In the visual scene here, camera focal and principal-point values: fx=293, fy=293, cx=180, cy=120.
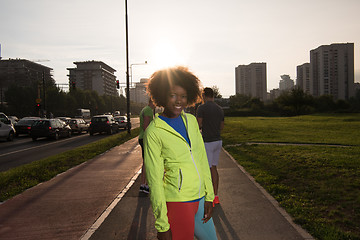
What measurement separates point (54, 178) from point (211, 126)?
522 cm

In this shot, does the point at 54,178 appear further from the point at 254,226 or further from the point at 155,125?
the point at 155,125

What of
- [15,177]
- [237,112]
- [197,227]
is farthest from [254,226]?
[237,112]

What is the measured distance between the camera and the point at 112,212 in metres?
5.06

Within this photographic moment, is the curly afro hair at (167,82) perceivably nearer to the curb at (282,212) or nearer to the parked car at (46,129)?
the curb at (282,212)

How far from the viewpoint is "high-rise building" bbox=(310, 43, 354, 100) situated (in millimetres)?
127625

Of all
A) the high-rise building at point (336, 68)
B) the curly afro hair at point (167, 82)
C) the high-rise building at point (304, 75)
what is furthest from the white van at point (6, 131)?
the high-rise building at point (304, 75)

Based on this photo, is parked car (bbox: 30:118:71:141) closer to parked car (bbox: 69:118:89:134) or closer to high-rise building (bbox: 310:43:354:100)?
parked car (bbox: 69:118:89:134)

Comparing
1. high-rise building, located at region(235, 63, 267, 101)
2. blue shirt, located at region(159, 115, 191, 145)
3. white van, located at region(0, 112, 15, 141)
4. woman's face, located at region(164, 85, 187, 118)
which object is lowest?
white van, located at region(0, 112, 15, 141)

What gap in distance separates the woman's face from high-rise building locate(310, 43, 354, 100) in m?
139

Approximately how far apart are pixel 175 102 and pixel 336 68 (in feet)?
474

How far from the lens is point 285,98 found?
266 ft

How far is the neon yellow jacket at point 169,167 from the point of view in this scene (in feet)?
6.80

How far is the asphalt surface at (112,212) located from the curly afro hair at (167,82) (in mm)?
2338

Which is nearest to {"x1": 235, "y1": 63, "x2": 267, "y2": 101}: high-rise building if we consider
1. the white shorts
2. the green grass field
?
the green grass field
